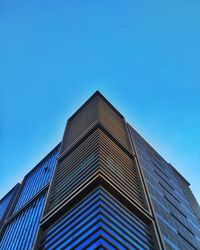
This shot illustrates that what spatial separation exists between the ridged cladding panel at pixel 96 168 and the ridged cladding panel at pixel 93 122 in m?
A: 6.17

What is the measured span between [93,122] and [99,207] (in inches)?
1156

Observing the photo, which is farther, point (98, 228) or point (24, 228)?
point (24, 228)

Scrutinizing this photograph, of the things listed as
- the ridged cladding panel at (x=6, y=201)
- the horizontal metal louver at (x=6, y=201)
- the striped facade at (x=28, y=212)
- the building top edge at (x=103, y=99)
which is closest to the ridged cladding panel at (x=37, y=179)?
the striped facade at (x=28, y=212)

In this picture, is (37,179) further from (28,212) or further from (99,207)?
(99,207)

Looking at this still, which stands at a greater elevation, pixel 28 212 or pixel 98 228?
pixel 28 212

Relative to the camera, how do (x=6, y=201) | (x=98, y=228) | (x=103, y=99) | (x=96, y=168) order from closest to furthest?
1. (x=98, y=228)
2. (x=96, y=168)
3. (x=103, y=99)
4. (x=6, y=201)

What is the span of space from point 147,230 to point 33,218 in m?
23.8

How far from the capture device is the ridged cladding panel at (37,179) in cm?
6794

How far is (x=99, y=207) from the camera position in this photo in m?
32.2

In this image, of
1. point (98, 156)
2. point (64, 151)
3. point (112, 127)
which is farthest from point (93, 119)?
point (98, 156)

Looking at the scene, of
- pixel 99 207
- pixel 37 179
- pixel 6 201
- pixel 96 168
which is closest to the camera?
pixel 99 207

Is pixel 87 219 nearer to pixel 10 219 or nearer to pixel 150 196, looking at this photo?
pixel 150 196

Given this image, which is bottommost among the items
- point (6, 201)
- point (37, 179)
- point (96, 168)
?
point (96, 168)

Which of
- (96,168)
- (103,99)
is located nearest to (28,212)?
(96,168)
